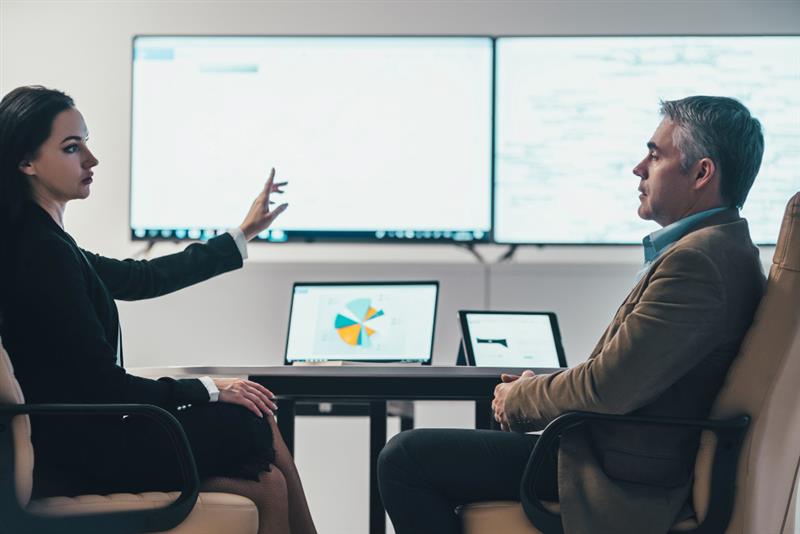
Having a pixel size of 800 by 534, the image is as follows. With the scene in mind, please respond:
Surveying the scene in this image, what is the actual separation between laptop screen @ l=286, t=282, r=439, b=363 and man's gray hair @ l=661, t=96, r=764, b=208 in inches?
51.4

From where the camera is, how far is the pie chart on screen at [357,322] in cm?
318

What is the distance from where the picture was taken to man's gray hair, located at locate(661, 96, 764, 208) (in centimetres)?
202

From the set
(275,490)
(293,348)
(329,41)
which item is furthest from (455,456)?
(329,41)

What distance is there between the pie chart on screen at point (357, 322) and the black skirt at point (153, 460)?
1.09 m

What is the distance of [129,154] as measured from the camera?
379cm

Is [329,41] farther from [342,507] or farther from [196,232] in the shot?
[342,507]

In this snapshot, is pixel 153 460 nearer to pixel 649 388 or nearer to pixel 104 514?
pixel 104 514

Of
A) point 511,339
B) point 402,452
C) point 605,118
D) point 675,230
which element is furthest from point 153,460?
point 605,118

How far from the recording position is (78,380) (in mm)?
1954

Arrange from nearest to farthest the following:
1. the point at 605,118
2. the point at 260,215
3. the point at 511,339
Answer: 1. the point at 260,215
2. the point at 511,339
3. the point at 605,118

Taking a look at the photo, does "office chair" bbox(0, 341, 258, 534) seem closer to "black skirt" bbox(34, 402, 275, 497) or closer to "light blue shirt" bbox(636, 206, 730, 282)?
"black skirt" bbox(34, 402, 275, 497)

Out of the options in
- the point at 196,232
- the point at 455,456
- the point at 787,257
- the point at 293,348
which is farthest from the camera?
the point at 196,232

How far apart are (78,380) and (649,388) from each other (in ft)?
3.82

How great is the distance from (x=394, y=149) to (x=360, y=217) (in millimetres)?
300
